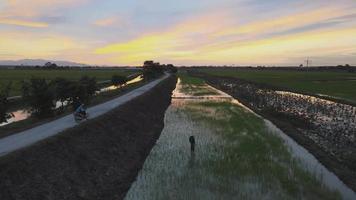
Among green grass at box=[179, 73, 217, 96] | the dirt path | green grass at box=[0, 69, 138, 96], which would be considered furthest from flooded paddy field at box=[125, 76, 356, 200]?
green grass at box=[179, 73, 217, 96]

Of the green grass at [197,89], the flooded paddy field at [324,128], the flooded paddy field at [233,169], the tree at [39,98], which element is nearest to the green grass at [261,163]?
the flooded paddy field at [233,169]

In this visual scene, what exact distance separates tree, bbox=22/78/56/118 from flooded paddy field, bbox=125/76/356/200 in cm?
728

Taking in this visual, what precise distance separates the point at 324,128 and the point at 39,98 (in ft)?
55.9

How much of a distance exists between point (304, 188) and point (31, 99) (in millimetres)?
19424

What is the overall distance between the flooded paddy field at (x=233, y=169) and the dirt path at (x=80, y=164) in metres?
0.72

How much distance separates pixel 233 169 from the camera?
57.1ft

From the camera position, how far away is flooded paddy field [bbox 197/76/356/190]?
62.8ft

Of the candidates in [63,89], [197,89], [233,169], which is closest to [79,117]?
[233,169]

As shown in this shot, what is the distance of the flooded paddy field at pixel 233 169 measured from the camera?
14438 mm

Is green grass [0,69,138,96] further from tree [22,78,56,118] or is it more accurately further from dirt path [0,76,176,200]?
dirt path [0,76,176,200]

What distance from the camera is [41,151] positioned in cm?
1495

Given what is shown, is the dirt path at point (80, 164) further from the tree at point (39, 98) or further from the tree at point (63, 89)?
the tree at point (63, 89)

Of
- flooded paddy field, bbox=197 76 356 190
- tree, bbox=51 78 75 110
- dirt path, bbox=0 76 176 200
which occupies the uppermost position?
tree, bbox=51 78 75 110

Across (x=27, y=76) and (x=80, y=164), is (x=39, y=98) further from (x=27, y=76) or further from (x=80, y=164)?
(x=27, y=76)
